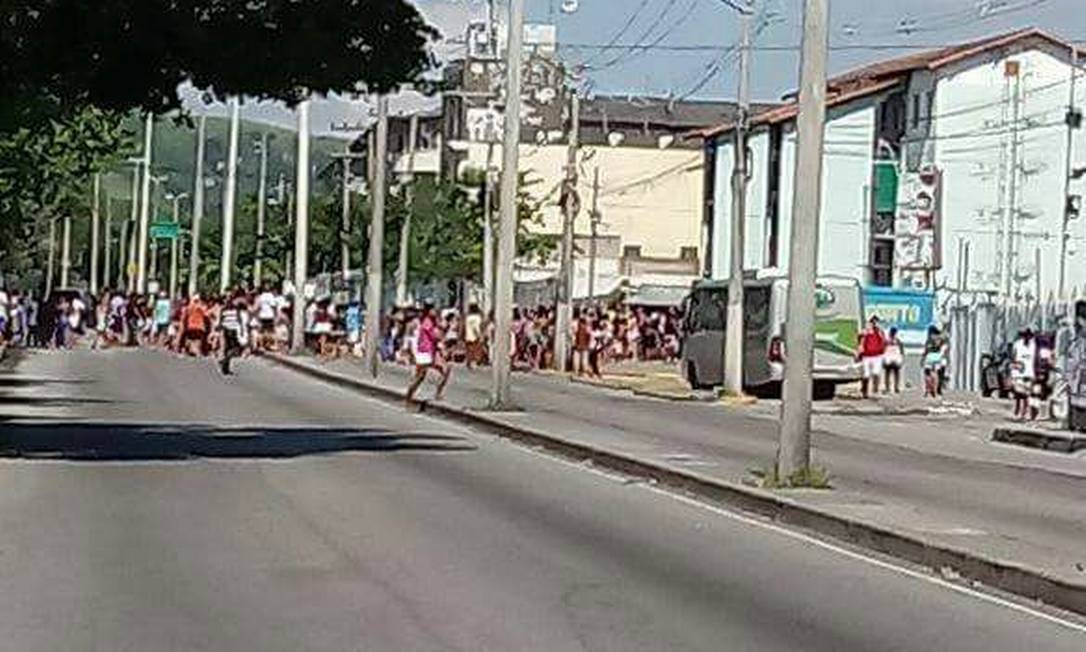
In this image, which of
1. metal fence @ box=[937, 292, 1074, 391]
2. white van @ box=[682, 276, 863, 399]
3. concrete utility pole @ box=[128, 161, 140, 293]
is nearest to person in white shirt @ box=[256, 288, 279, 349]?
white van @ box=[682, 276, 863, 399]

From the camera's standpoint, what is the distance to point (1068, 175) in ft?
263

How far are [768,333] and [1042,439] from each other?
46.7 feet

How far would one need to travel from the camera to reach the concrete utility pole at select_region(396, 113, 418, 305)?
8731 cm

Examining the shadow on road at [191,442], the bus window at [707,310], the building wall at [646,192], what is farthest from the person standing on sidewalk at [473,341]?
the building wall at [646,192]

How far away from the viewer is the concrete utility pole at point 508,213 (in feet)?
→ 126

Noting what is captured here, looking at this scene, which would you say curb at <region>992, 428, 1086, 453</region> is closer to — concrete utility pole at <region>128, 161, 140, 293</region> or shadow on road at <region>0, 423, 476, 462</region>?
shadow on road at <region>0, 423, 476, 462</region>

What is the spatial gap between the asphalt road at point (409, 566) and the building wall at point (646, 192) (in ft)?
331

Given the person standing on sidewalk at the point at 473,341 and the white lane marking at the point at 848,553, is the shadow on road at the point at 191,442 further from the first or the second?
the person standing on sidewalk at the point at 473,341

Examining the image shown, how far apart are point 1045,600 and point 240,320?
43778mm

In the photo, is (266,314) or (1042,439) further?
(266,314)

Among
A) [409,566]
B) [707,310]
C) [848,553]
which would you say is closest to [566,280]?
[707,310]

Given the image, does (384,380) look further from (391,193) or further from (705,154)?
(705,154)

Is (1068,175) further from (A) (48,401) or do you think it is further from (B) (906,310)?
(A) (48,401)

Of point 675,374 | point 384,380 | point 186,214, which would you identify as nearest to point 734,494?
point 384,380
